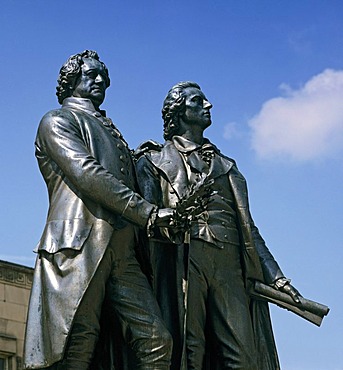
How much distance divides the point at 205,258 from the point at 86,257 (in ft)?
4.74

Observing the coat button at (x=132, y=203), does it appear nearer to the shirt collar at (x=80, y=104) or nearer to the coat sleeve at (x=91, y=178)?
the coat sleeve at (x=91, y=178)

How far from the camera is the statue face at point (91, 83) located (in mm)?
11250

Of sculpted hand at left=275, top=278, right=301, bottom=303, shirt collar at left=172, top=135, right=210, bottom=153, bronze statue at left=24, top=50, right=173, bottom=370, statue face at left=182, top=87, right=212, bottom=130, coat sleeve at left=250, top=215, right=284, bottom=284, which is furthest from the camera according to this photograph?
statue face at left=182, top=87, right=212, bottom=130

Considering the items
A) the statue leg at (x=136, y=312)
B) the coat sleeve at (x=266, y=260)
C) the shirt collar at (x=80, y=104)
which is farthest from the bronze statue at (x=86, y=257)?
the coat sleeve at (x=266, y=260)

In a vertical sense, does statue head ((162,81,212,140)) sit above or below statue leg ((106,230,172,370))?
above

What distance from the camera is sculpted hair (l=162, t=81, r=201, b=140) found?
1194 cm

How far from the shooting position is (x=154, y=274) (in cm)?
1105

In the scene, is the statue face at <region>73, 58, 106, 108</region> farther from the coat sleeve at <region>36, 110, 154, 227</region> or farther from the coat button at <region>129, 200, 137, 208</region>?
the coat button at <region>129, 200, 137, 208</region>

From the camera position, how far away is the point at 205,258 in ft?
36.9

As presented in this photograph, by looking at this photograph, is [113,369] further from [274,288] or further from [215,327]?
[274,288]

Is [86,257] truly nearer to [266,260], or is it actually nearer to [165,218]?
[165,218]

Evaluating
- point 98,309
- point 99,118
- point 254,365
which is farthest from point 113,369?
point 99,118

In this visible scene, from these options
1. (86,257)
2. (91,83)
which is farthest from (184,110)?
(86,257)

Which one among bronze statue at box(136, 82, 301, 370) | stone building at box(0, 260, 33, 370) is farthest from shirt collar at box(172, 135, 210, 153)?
stone building at box(0, 260, 33, 370)
